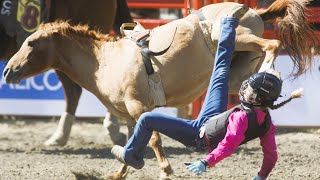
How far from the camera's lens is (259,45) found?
18.5 feet

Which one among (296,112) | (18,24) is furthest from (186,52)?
(296,112)

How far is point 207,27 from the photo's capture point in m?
5.84

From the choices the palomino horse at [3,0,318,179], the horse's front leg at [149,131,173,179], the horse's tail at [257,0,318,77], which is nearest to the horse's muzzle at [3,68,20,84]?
the palomino horse at [3,0,318,179]

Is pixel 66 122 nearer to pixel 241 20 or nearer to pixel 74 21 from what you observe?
pixel 74 21

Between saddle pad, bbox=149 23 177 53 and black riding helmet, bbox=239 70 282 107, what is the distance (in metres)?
1.60

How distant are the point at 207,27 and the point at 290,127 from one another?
3.06 meters

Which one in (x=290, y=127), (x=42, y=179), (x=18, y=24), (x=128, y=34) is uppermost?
(x=128, y=34)

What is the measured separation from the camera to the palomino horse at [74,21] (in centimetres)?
739

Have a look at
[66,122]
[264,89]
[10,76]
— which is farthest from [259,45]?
[66,122]

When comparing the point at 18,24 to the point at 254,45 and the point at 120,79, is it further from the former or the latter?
the point at 254,45

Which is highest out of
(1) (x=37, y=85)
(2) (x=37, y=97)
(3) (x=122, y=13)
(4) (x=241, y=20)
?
(4) (x=241, y=20)

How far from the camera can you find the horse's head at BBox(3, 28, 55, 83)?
596 centimetres

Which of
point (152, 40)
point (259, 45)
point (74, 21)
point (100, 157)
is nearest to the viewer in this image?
point (259, 45)

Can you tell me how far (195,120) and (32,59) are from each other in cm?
190
